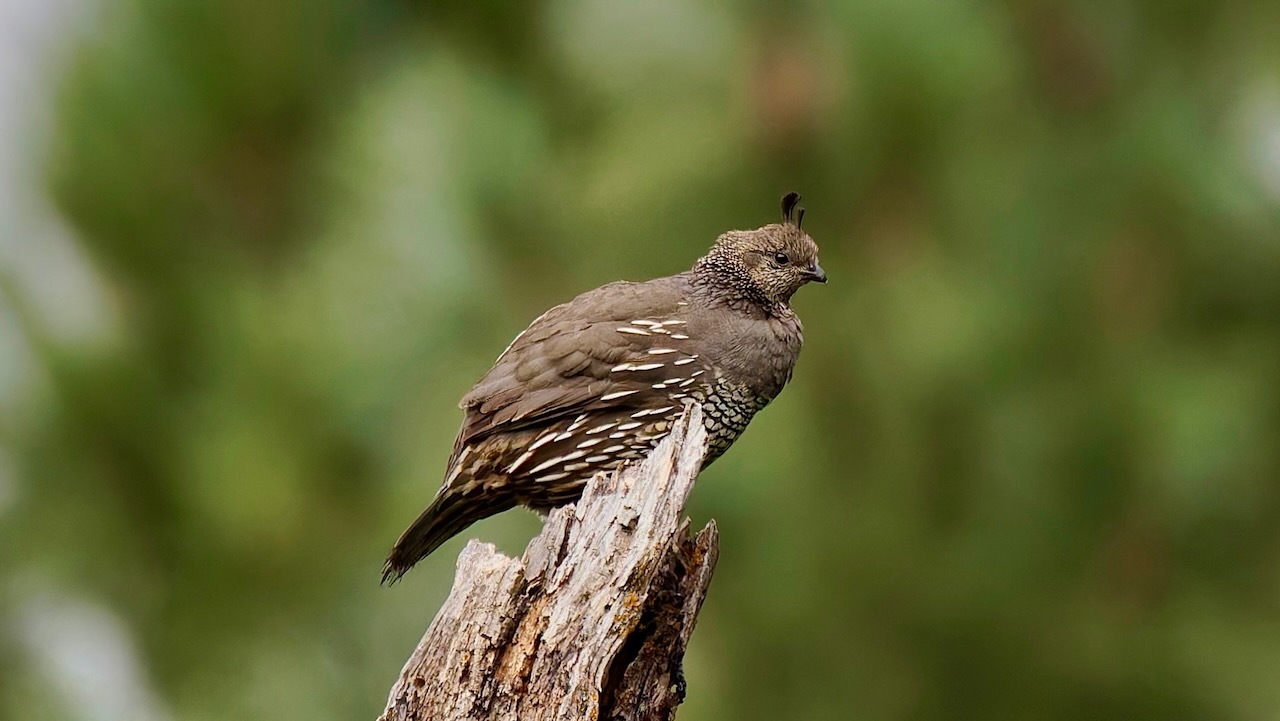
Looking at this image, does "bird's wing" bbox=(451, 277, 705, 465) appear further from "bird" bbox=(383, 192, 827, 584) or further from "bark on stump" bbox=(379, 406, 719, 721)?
Result: "bark on stump" bbox=(379, 406, 719, 721)

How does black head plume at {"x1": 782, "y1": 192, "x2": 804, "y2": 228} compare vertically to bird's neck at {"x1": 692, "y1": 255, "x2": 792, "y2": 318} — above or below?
above

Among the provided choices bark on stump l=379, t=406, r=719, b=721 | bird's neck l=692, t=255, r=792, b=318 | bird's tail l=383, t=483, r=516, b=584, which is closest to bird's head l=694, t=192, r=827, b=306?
bird's neck l=692, t=255, r=792, b=318

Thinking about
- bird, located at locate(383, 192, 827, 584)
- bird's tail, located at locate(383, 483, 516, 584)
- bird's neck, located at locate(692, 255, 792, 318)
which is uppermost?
bird's neck, located at locate(692, 255, 792, 318)

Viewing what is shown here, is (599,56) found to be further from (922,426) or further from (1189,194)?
(1189,194)

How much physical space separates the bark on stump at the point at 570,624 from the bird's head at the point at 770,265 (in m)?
1.14

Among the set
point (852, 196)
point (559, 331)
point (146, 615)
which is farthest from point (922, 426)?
point (146, 615)

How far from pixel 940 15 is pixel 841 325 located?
4.34 feet

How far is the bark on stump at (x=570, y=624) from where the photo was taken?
114 inches

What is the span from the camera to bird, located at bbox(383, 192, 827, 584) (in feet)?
13.0

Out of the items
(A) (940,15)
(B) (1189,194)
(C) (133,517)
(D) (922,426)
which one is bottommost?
(D) (922,426)

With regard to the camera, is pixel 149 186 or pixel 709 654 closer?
pixel 709 654

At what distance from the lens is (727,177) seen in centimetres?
572

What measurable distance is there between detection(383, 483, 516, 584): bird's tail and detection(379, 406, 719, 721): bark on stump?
0.99 metres

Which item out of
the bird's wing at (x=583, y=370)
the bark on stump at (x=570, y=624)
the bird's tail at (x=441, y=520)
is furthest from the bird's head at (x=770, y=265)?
the bark on stump at (x=570, y=624)
